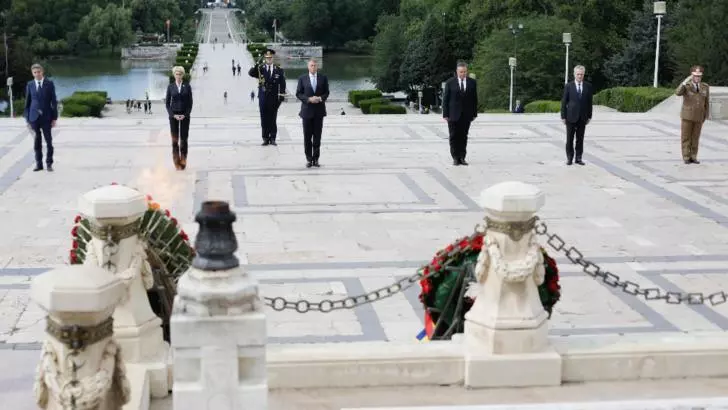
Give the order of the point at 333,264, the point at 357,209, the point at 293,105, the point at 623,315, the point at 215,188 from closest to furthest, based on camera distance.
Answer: the point at 623,315 → the point at 333,264 → the point at 357,209 → the point at 215,188 → the point at 293,105

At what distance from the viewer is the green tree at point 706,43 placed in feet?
149

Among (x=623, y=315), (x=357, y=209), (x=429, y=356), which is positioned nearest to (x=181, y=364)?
(x=429, y=356)

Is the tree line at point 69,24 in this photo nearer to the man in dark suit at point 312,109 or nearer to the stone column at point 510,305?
the man in dark suit at point 312,109

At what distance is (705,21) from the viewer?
47.0m

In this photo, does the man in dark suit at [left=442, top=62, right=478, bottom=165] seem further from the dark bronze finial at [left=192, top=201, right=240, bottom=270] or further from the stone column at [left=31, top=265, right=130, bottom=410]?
the stone column at [left=31, top=265, right=130, bottom=410]

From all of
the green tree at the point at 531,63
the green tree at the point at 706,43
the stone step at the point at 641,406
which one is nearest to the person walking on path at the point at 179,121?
the stone step at the point at 641,406

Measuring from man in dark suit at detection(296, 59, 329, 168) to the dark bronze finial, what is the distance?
11.5 meters

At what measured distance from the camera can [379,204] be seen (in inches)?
558

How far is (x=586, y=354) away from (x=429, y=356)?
1.00 metres

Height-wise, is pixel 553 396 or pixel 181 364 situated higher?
pixel 181 364

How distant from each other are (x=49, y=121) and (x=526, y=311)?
11.2 m

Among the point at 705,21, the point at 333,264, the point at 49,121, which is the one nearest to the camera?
the point at 333,264

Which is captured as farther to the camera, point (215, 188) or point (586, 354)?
point (215, 188)

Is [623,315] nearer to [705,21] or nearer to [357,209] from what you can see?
[357,209]
